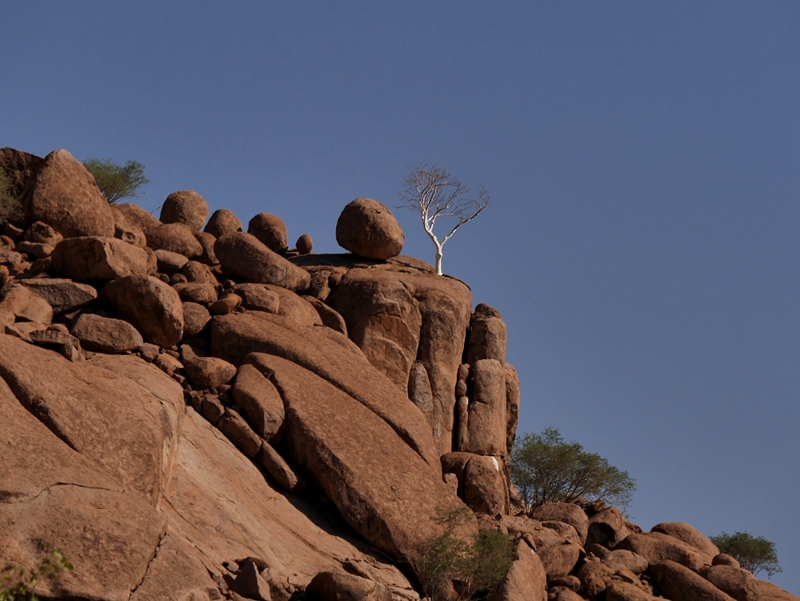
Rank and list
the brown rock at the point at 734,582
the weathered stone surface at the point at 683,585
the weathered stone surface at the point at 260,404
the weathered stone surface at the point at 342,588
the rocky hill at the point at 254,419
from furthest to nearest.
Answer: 1. the brown rock at the point at 734,582
2. the weathered stone surface at the point at 683,585
3. the weathered stone surface at the point at 260,404
4. the weathered stone surface at the point at 342,588
5. the rocky hill at the point at 254,419

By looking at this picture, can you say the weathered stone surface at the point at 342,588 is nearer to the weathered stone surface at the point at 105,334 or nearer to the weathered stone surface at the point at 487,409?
the weathered stone surface at the point at 105,334

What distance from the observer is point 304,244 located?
31.0 m

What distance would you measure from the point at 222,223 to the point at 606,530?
566 inches

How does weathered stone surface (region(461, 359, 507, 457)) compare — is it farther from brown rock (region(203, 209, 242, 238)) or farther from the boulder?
brown rock (region(203, 209, 242, 238))

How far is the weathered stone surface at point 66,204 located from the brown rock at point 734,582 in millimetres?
17585

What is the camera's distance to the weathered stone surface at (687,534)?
1108 inches

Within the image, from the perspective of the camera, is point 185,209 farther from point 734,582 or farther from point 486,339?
point 734,582

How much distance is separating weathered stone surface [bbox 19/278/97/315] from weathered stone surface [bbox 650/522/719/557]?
17906 mm

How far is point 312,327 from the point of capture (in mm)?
23938

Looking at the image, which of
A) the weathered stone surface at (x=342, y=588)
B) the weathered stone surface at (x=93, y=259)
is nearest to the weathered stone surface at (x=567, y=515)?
the weathered stone surface at (x=342, y=588)

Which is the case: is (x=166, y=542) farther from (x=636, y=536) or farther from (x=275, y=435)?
(x=636, y=536)

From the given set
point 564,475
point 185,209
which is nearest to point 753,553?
point 564,475

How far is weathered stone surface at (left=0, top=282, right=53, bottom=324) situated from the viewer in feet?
61.6

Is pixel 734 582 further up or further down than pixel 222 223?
further down
